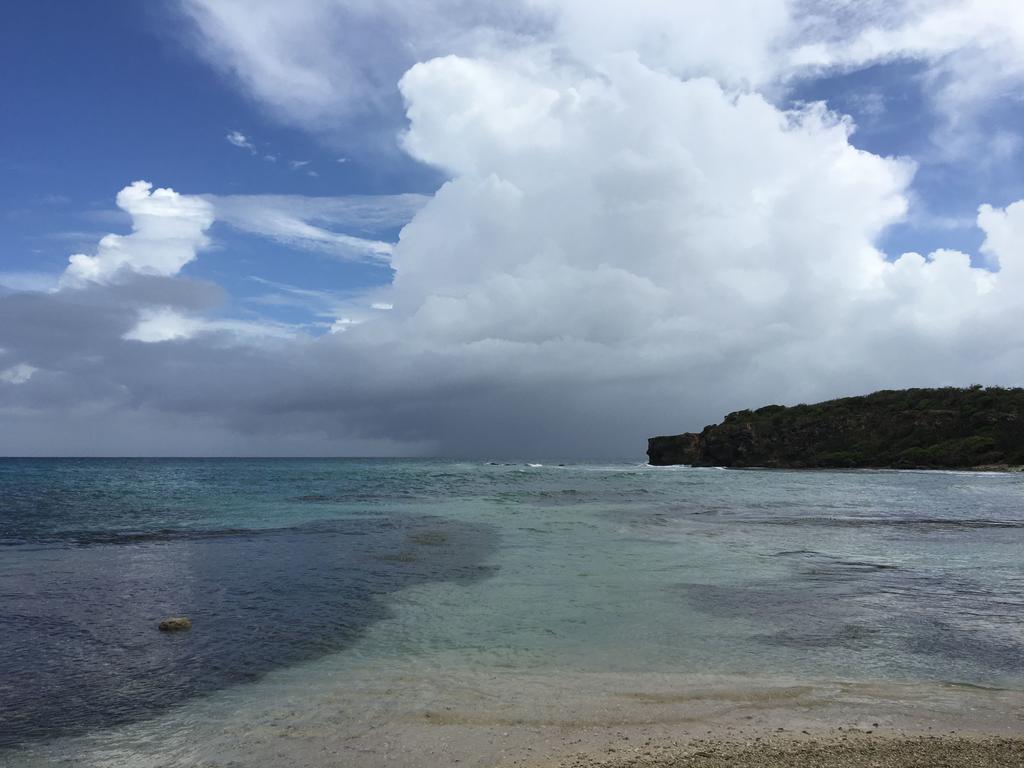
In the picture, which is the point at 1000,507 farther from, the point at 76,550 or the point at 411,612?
the point at 76,550

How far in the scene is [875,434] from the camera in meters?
117

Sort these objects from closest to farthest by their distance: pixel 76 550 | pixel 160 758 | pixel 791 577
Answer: pixel 160 758 → pixel 791 577 → pixel 76 550

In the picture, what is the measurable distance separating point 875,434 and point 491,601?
12117 centimetres

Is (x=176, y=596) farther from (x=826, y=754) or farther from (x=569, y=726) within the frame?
(x=826, y=754)

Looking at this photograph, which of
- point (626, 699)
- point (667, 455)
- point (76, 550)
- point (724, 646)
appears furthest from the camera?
point (667, 455)

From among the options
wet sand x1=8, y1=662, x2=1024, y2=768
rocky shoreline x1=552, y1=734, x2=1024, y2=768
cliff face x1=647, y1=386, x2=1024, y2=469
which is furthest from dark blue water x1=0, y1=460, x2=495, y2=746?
cliff face x1=647, y1=386, x2=1024, y2=469

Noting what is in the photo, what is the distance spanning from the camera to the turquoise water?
972 centimetres

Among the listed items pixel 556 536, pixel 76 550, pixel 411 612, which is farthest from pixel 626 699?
pixel 76 550

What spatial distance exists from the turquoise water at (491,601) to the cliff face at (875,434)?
7768cm

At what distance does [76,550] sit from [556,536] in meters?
17.0

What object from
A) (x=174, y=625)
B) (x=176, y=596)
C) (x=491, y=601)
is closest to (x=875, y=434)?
(x=491, y=601)

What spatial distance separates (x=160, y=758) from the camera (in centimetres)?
686

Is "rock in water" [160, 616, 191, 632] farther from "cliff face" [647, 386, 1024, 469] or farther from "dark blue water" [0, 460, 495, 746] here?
"cliff face" [647, 386, 1024, 469]

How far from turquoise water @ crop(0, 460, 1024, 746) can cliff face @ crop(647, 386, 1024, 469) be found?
255 feet
